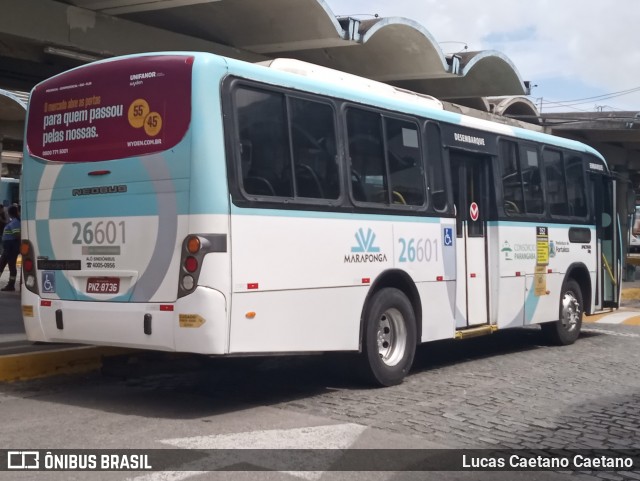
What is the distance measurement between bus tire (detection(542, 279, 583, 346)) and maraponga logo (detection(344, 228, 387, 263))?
480 cm

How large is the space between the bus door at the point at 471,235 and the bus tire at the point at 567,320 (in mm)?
2289

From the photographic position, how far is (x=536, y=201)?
11.7 m

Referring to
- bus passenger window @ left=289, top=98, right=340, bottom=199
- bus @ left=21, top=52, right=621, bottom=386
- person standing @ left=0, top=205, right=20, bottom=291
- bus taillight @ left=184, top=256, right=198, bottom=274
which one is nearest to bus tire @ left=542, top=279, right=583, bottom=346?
bus @ left=21, top=52, right=621, bottom=386

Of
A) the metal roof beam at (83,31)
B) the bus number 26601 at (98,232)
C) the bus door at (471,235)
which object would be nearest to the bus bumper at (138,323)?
the bus number 26601 at (98,232)

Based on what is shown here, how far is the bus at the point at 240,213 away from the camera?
6984mm

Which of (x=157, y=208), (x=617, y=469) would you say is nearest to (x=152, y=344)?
(x=157, y=208)

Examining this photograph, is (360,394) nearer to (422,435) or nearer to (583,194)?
(422,435)

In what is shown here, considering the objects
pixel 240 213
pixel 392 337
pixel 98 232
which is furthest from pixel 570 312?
pixel 98 232

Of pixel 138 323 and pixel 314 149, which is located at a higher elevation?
pixel 314 149

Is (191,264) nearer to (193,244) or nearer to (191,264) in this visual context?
(191,264)

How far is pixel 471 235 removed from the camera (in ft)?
34.3

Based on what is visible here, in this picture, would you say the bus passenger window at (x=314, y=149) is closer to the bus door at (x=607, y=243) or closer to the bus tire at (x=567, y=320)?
the bus tire at (x=567, y=320)

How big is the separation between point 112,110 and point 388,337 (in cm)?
360

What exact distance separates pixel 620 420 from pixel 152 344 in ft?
13.5
